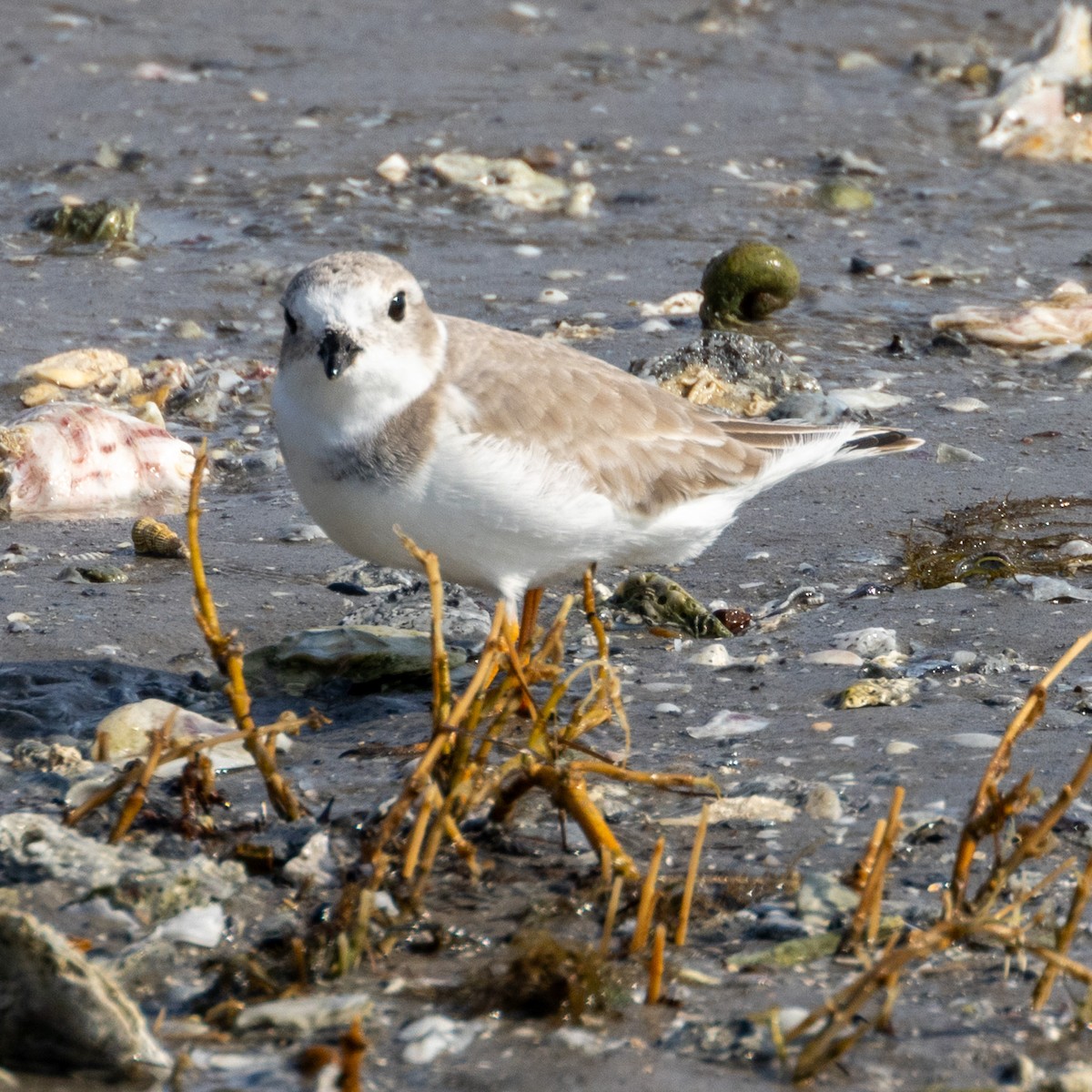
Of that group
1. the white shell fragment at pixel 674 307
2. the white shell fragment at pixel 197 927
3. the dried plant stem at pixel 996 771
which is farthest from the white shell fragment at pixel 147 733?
the white shell fragment at pixel 674 307

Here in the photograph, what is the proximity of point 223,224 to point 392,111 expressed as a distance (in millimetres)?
1947

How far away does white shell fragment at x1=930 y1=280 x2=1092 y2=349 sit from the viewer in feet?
23.0

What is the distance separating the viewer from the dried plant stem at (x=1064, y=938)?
2568mm

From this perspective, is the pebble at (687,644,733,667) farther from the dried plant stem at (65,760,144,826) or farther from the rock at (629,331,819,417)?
the rock at (629,331,819,417)

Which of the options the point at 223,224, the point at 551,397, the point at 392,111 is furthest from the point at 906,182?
the point at 551,397

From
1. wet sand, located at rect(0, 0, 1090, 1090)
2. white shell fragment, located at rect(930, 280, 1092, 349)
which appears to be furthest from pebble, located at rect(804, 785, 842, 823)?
white shell fragment, located at rect(930, 280, 1092, 349)

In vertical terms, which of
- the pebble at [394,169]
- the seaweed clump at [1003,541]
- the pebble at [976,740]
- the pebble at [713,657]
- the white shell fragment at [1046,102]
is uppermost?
the white shell fragment at [1046,102]

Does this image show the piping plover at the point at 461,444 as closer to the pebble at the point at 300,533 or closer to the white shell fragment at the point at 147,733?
the white shell fragment at the point at 147,733

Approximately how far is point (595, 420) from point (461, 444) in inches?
22.4

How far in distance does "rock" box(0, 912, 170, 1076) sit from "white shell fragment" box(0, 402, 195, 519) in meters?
3.10

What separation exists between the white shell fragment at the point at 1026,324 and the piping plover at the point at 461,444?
310 centimetres

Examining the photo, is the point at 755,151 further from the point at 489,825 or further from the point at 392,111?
the point at 489,825

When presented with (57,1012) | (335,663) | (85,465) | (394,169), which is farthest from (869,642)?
(394,169)

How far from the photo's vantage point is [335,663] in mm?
4164
